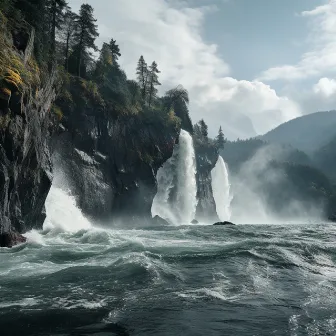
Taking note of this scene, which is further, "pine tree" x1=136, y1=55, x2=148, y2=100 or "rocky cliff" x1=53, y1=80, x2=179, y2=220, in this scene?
"pine tree" x1=136, y1=55, x2=148, y2=100

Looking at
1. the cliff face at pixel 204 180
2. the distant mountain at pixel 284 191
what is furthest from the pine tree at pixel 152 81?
the distant mountain at pixel 284 191

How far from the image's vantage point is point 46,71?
1255 inches

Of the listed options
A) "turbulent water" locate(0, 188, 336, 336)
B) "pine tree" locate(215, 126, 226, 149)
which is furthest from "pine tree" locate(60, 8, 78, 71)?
"pine tree" locate(215, 126, 226, 149)

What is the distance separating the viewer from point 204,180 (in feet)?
286

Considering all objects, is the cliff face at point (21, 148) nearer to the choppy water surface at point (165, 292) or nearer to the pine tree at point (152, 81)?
the choppy water surface at point (165, 292)

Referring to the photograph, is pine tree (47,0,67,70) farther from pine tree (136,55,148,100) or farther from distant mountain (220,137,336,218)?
distant mountain (220,137,336,218)

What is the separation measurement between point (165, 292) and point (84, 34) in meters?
48.7

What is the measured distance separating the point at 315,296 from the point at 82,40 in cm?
5026

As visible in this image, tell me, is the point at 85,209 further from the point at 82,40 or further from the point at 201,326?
the point at 201,326

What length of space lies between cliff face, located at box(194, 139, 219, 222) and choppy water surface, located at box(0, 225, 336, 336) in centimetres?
6179

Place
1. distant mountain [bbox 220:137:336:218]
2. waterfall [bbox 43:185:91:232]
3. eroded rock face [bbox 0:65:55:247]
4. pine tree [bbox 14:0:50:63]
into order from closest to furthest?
eroded rock face [bbox 0:65:55:247], pine tree [bbox 14:0:50:63], waterfall [bbox 43:185:91:232], distant mountain [bbox 220:137:336:218]

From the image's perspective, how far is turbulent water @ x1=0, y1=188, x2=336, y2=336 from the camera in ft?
29.8

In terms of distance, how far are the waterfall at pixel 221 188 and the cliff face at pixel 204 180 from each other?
11079 millimetres

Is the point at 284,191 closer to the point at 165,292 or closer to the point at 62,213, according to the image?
the point at 62,213
